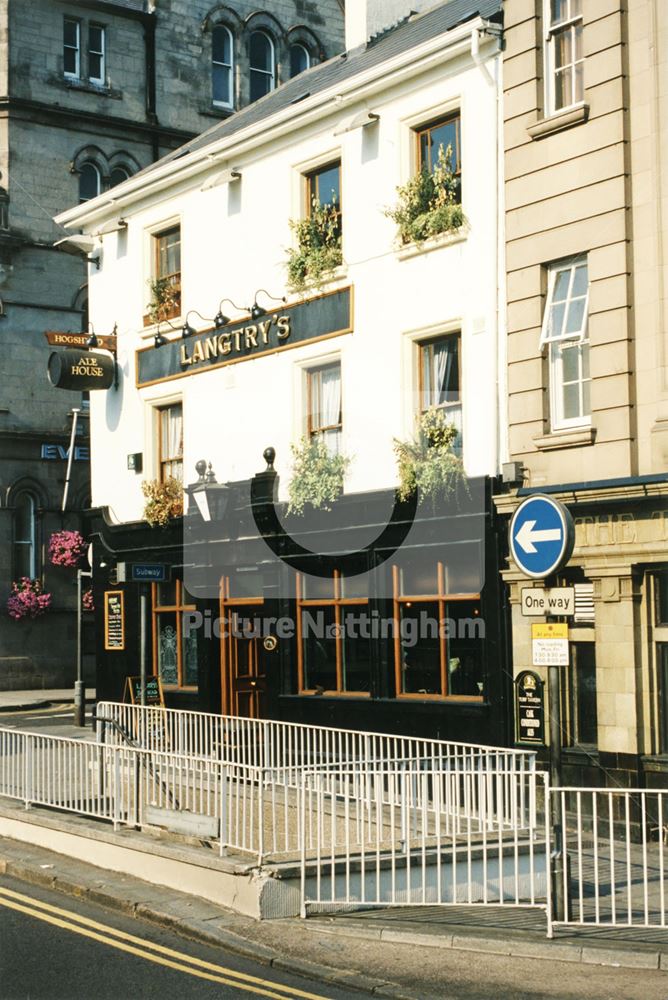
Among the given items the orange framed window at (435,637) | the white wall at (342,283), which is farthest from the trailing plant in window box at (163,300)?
the orange framed window at (435,637)

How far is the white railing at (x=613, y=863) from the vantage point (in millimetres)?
11242

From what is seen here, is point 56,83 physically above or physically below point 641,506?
above

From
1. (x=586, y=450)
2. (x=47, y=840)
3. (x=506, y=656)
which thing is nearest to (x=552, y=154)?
(x=586, y=450)

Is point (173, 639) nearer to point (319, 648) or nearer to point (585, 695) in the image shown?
point (319, 648)

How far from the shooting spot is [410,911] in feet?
39.4

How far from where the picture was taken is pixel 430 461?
19.2m

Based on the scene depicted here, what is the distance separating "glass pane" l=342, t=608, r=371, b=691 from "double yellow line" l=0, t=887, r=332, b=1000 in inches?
337

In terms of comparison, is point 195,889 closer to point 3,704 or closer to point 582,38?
point 582,38

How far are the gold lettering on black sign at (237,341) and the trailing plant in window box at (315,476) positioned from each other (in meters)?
2.02

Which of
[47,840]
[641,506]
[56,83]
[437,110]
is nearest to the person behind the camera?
[47,840]

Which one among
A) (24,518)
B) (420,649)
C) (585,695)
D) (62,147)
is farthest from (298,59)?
(585,695)

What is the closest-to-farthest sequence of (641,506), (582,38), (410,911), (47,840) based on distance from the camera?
(410,911), (47,840), (641,506), (582,38)

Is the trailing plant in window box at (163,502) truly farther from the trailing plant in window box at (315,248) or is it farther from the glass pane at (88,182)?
the glass pane at (88,182)

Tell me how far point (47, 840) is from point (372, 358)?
29.9ft
